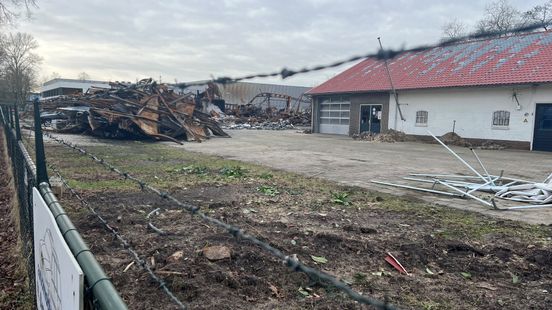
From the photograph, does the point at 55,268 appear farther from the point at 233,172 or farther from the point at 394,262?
the point at 233,172

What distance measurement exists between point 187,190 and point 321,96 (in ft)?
84.4

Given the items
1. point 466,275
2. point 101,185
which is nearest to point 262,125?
point 101,185

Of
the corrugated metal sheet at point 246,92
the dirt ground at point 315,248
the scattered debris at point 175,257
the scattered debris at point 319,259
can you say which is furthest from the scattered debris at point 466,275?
the corrugated metal sheet at point 246,92

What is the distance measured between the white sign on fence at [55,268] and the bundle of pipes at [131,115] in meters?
16.0

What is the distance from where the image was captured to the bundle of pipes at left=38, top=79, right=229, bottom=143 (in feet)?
58.9

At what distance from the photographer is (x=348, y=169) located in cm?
1145

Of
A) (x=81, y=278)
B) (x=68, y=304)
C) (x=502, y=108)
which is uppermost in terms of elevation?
(x=502, y=108)

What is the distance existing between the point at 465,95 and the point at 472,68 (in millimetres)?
1947

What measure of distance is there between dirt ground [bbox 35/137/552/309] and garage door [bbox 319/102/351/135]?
22.4 m

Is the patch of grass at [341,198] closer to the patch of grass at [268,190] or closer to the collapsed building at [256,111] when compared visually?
the patch of grass at [268,190]

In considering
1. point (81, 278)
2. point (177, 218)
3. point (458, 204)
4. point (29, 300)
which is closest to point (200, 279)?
point (29, 300)

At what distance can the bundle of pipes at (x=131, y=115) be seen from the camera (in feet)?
58.9

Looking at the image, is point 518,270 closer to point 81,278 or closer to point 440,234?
point 440,234

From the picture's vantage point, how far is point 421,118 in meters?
24.4
